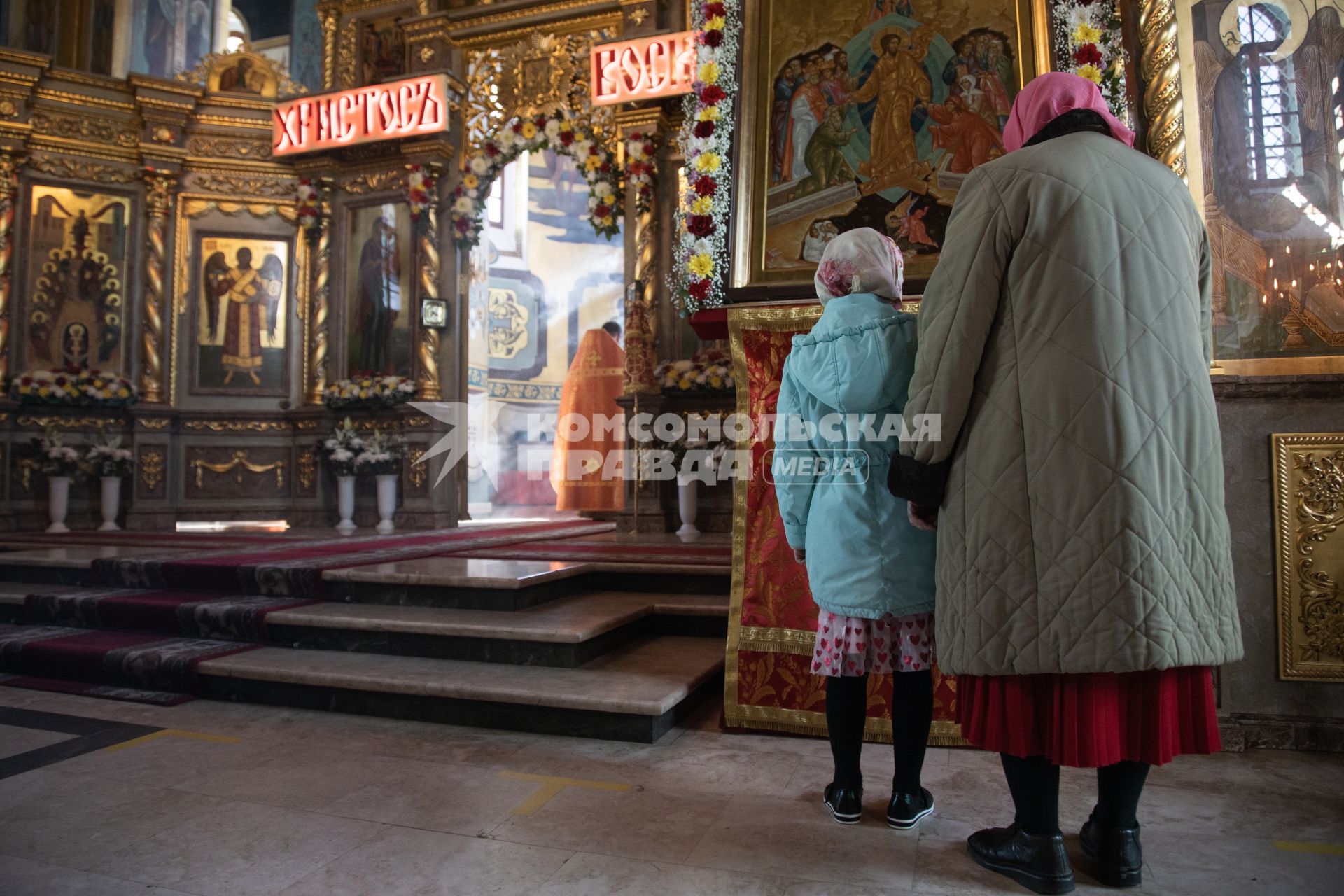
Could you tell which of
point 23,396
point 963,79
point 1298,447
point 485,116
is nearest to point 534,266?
point 485,116

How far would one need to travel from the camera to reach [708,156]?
359 centimetres

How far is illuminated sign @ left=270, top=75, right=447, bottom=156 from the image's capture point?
8.66m

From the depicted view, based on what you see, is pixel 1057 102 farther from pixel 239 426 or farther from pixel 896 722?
pixel 239 426

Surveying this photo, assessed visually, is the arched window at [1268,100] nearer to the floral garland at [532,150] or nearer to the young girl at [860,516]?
the young girl at [860,516]

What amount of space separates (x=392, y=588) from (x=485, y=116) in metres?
6.35

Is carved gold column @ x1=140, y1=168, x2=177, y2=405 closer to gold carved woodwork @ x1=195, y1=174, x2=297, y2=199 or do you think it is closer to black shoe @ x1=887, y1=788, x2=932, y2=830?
gold carved woodwork @ x1=195, y1=174, x2=297, y2=199

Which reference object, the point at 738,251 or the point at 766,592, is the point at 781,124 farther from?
the point at 766,592

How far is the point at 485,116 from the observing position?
910 centimetres

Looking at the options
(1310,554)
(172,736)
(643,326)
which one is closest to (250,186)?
(643,326)

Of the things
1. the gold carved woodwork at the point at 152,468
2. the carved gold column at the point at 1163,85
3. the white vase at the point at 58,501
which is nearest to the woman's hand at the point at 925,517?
the carved gold column at the point at 1163,85

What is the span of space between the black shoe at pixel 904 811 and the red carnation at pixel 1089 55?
108 inches

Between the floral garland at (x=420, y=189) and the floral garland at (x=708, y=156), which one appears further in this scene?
the floral garland at (x=420, y=189)

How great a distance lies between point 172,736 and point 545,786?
160 cm

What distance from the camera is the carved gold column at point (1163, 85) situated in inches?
129
